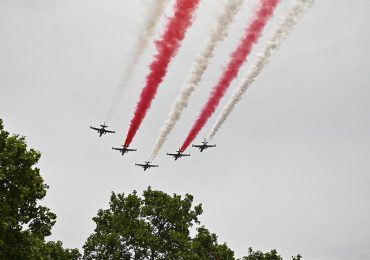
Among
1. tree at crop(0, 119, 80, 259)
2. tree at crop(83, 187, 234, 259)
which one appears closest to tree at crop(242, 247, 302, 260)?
tree at crop(83, 187, 234, 259)

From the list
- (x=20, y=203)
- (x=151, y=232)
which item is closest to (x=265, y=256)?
(x=151, y=232)

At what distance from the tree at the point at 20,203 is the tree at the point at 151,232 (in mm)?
15186

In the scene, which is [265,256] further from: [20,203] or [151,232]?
[20,203]

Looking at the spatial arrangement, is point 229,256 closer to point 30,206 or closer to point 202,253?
point 202,253

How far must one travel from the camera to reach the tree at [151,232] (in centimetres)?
4412

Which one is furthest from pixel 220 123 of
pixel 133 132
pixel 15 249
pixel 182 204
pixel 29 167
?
pixel 15 249

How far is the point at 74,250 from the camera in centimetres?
4691

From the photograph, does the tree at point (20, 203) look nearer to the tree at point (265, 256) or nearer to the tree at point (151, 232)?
the tree at point (151, 232)

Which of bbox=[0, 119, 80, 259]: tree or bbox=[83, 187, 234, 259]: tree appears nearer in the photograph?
bbox=[0, 119, 80, 259]: tree

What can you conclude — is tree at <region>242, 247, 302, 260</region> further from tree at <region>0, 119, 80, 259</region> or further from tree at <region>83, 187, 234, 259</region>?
tree at <region>0, 119, 80, 259</region>

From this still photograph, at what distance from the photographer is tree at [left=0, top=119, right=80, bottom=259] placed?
26.6m

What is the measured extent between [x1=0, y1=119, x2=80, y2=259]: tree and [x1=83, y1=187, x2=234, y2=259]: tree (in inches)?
598

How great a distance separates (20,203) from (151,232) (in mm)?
20671

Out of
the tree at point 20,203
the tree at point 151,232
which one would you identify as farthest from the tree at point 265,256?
the tree at point 20,203
